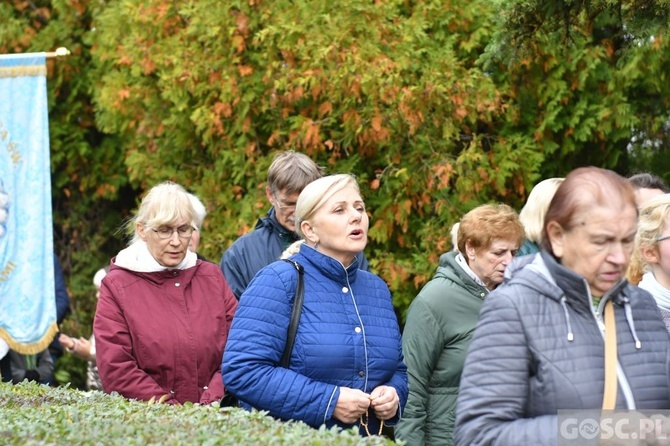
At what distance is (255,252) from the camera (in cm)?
657

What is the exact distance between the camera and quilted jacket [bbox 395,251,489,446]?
5.63 metres

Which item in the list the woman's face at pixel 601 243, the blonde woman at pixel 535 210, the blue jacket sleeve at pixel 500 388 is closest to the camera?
the blue jacket sleeve at pixel 500 388

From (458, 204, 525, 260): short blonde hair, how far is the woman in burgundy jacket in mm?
1367

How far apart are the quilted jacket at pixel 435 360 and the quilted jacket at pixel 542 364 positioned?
203 centimetres

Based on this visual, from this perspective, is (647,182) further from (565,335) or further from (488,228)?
(565,335)

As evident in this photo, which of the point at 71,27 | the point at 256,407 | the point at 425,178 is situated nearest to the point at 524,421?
the point at 256,407

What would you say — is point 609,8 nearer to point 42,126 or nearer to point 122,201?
point 42,126

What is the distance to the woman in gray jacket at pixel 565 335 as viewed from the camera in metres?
3.47

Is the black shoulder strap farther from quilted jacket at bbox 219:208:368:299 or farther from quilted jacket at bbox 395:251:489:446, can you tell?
quilted jacket at bbox 219:208:368:299

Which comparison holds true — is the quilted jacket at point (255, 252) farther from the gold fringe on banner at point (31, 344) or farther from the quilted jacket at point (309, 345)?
the gold fringe on banner at point (31, 344)

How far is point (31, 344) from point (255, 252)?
2586mm

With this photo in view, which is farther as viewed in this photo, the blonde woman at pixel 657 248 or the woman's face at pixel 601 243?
the blonde woman at pixel 657 248

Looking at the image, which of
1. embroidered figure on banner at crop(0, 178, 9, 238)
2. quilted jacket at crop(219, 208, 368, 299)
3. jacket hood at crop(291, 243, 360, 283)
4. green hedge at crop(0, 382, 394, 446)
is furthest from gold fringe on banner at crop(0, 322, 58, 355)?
jacket hood at crop(291, 243, 360, 283)

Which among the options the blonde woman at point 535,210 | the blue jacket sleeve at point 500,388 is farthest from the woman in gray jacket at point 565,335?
the blonde woman at point 535,210
